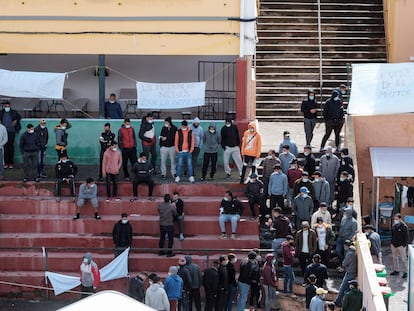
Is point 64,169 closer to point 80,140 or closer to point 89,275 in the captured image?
point 80,140

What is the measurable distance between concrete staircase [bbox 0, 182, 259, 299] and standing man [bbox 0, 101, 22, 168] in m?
1.55

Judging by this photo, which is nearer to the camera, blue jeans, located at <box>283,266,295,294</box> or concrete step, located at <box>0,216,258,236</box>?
blue jeans, located at <box>283,266,295,294</box>

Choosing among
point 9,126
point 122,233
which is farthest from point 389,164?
point 9,126

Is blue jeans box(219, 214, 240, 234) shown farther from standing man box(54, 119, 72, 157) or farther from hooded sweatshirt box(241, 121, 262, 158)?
standing man box(54, 119, 72, 157)

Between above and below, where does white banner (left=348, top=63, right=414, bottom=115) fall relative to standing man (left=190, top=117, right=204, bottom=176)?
above

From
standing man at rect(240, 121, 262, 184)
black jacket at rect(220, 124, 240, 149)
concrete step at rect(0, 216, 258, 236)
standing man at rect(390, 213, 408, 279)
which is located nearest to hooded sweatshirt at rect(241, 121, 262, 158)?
standing man at rect(240, 121, 262, 184)

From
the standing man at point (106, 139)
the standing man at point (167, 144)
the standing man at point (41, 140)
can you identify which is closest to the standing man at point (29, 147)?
the standing man at point (41, 140)

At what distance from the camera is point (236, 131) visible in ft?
86.5

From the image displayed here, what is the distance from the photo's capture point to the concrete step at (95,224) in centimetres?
2531

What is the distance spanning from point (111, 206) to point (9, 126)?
3503 millimetres

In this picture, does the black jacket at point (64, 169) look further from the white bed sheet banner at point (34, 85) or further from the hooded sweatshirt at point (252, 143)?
the hooded sweatshirt at point (252, 143)

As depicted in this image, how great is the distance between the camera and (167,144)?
2652cm

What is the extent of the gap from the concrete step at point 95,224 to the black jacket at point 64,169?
921 mm

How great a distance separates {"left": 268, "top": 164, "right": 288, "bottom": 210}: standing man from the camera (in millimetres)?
24891
